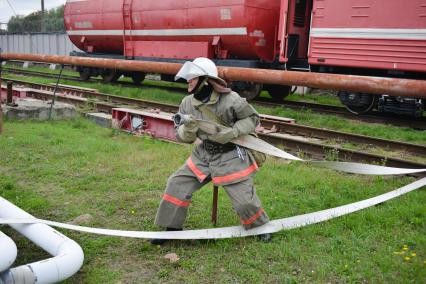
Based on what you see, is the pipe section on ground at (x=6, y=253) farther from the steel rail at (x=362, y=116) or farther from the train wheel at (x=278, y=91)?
the train wheel at (x=278, y=91)

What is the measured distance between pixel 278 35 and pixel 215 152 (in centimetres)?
961

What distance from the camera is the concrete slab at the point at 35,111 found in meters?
9.52

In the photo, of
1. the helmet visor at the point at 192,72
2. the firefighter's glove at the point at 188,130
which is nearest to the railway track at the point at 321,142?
the firefighter's glove at the point at 188,130

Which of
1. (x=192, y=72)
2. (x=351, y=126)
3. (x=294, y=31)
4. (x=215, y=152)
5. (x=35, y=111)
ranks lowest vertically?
(x=351, y=126)

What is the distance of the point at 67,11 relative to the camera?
791 inches

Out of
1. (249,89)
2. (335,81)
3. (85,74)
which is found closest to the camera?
(335,81)

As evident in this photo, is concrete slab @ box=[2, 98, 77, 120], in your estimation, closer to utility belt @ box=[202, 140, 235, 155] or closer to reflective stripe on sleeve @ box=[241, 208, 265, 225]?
utility belt @ box=[202, 140, 235, 155]

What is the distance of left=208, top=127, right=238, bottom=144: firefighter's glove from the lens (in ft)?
12.3

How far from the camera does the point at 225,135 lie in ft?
12.3

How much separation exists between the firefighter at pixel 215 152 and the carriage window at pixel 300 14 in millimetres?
9817

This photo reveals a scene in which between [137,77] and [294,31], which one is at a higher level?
[294,31]

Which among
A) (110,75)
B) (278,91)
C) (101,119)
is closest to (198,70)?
(101,119)

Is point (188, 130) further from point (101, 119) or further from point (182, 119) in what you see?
point (101, 119)

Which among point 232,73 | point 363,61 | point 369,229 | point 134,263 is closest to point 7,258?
point 134,263
